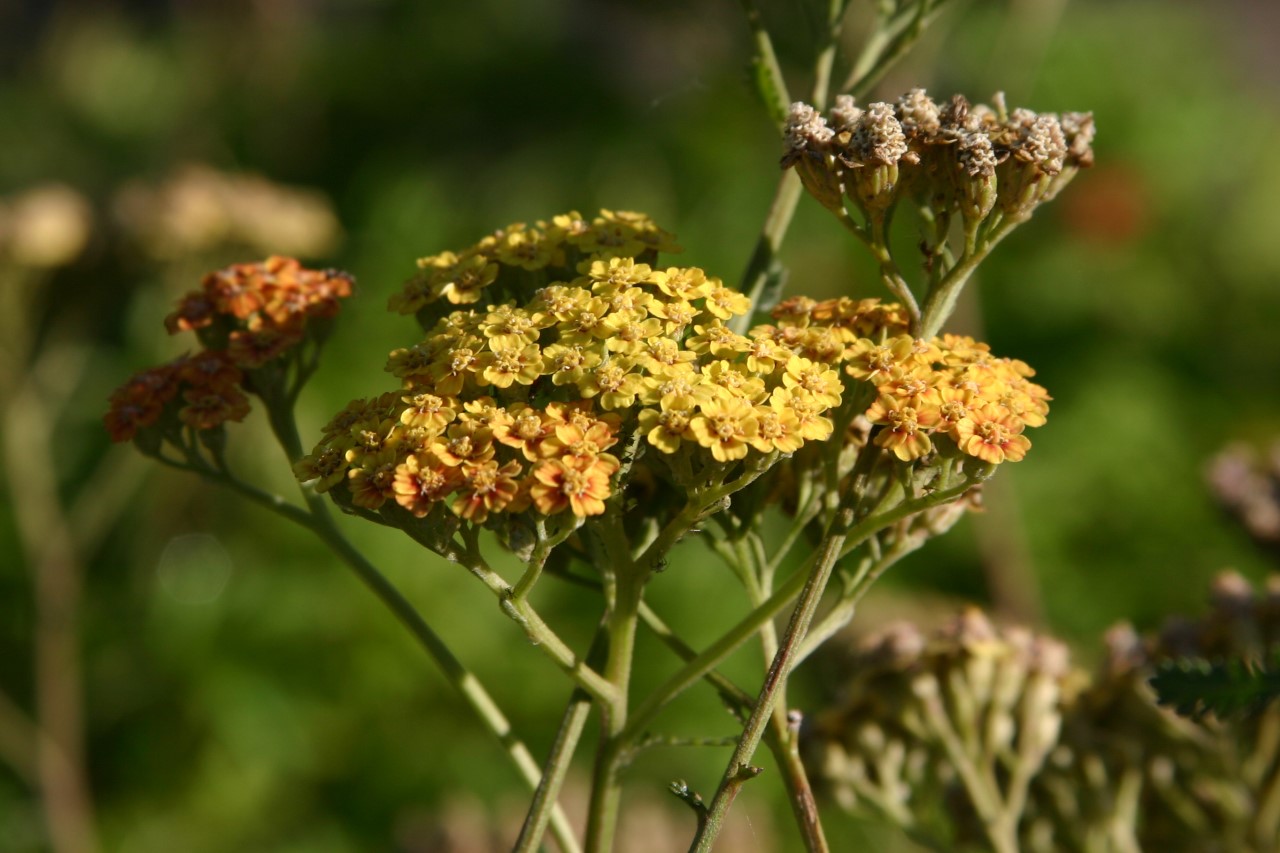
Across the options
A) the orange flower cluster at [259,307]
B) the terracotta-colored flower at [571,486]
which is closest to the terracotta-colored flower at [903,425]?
the terracotta-colored flower at [571,486]

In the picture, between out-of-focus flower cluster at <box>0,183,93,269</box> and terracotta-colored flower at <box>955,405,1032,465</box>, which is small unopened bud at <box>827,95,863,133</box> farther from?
out-of-focus flower cluster at <box>0,183,93,269</box>

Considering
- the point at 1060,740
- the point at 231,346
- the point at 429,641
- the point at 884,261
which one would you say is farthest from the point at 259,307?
the point at 1060,740

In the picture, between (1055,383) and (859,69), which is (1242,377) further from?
(859,69)

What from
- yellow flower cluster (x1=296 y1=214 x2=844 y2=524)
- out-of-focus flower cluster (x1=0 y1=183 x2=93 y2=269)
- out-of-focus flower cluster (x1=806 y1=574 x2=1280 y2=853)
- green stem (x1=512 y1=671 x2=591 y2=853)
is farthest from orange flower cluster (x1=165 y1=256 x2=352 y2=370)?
out-of-focus flower cluster (x1=0 y1=183 x2=93 y2=269)

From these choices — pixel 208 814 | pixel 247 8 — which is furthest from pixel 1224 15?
pixel 208 814

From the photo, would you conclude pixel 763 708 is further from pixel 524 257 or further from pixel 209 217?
pixel 209 217

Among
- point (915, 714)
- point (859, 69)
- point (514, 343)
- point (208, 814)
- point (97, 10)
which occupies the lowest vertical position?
point (208, 814)
